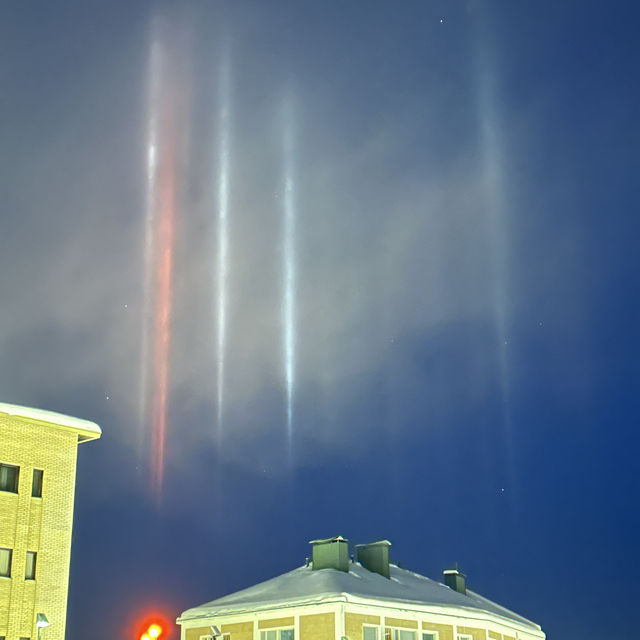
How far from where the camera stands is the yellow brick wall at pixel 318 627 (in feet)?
171

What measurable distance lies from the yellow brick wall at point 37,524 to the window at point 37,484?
0.17 meters

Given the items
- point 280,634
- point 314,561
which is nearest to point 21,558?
point 280,634

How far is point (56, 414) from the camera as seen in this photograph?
40.6 m

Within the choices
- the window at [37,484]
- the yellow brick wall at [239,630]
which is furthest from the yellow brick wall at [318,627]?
the window at [37,484]

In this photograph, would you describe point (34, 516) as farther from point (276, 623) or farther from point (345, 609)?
point (276, 623)

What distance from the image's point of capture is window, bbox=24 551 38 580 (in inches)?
1535

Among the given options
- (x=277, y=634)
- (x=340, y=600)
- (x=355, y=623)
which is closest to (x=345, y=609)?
(x=340, y=600)

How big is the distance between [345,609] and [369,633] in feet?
7.55

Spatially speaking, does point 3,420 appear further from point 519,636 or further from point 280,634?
point 519,636

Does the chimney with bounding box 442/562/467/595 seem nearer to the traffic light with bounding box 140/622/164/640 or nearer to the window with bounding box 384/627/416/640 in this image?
the window with bounding box 384/627/416/640

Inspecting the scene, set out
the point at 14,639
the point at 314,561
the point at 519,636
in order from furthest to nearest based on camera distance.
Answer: the point at 519,636, the point at 314,561, the point at 14,639

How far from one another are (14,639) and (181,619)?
23.9 meters

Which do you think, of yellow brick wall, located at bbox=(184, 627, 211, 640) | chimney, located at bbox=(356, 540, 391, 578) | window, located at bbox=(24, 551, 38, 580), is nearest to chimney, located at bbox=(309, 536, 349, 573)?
chimney, located at bbox=(356, 540, 391, 578)

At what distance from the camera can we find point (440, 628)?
57.1 meters
